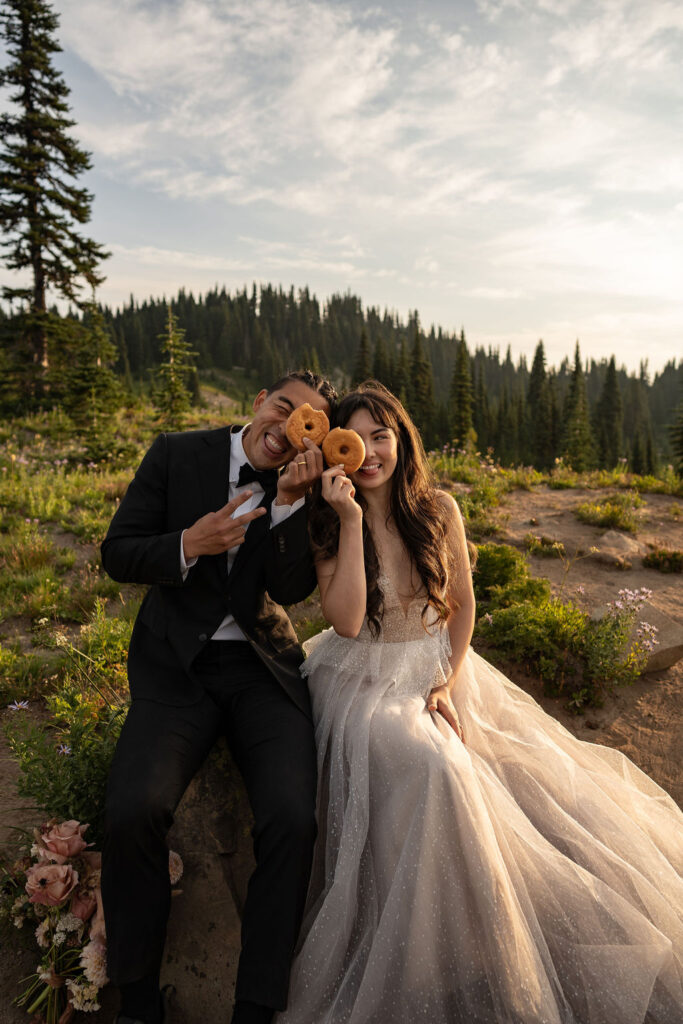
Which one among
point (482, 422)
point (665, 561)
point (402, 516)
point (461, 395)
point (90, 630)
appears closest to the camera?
point (402, 516)

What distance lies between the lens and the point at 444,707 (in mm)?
3088

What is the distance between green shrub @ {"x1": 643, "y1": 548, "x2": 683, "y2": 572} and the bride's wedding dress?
16.5 feet

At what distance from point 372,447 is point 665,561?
5705 mm

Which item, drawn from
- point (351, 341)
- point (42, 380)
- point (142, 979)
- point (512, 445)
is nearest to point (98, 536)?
point (142, 979)

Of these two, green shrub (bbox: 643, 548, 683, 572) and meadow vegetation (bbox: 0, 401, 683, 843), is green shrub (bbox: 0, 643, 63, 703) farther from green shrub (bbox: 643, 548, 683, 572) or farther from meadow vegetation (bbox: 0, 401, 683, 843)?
green shrub (bbox: 643, 548, 683, 572)

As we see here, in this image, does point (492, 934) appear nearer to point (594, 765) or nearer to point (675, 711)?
point (594, 765)

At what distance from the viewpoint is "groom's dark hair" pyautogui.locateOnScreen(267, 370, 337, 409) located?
3.40 meters

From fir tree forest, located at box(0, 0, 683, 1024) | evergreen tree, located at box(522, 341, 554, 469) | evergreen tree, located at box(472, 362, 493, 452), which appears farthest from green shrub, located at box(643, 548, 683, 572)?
evergreen tree, located at box(472, 362, 493, 452)

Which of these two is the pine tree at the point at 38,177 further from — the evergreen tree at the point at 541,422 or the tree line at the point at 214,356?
the evergreen tree at the point at 541,422

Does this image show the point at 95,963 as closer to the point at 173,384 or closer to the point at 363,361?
the point at 173,384

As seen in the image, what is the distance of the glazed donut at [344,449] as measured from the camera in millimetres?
3072

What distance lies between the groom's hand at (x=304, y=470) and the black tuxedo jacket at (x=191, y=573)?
0.57 ft

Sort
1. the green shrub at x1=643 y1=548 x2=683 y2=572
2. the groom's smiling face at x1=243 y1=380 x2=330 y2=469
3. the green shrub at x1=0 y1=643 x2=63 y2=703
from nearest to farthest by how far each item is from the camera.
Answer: the groom's smiling face at x1=243 y1=380 x2=330 y2=469 < the green shrub at x1=0 y1=643 x2=63 y2=703 < the green shrub at x1=643 y1=548 x2=683 y2=572

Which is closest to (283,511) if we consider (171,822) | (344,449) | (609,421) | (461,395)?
(344,449)
